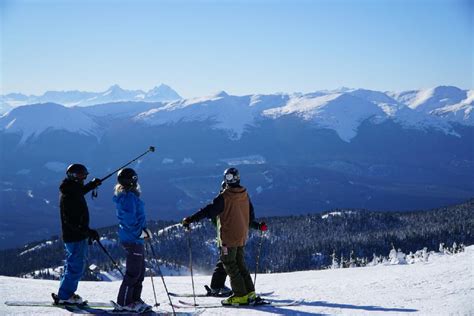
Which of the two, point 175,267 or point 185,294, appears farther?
point 175,267

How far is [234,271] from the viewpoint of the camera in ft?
35.4

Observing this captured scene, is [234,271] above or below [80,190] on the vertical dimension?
below

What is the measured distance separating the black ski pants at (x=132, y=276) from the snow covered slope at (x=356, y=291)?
2.87 ft

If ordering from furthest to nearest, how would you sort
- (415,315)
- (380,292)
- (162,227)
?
(162,227)
(380,292)
(415,315)

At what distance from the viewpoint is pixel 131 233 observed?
10148 millimetres

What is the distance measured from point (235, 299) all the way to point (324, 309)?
71.7 inches

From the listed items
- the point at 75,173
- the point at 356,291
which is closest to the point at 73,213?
the point at 75,173

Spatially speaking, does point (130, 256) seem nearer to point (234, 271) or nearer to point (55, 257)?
point (234, 271)

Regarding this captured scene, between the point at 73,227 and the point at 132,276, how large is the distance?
1512mm

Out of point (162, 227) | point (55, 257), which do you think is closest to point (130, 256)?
point (55, 257)

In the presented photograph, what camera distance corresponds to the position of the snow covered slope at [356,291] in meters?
10.0

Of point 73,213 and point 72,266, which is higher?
point 73,213

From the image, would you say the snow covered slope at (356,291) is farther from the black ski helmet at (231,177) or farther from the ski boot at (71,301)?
the black ski helmet at (231,177)

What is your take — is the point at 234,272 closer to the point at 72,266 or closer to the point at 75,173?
the point at 72,266
